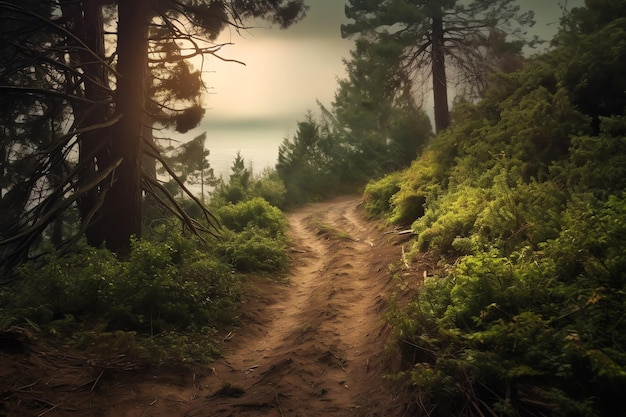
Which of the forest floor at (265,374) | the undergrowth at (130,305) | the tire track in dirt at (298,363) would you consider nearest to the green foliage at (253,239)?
the tire track in dirt at (298,363)

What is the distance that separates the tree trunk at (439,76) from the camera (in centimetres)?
2041

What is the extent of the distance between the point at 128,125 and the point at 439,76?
1599 centimetres

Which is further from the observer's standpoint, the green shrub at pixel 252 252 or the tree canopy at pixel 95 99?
the green shrub at pixel 252 252

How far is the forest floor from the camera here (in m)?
4.70

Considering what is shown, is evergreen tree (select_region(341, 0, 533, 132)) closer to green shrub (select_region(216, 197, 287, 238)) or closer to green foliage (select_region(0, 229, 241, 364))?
green shrub (select_region(216, 197, 287, 238))

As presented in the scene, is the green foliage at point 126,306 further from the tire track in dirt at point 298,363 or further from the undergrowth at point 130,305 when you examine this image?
the tire track in dirt at point 298,363

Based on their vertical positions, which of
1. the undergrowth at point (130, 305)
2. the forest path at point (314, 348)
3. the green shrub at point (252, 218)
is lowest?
the forest path at point (314, 348)

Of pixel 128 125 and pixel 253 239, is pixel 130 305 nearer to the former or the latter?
pixel 128 125

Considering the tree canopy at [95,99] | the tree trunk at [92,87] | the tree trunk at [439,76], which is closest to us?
the tree canopy at [95,99]

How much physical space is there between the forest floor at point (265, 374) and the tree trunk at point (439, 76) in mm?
14813

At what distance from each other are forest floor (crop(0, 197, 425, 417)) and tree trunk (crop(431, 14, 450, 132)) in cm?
1481

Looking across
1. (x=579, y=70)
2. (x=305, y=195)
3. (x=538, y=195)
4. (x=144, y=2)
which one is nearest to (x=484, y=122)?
(x=579, y=70)

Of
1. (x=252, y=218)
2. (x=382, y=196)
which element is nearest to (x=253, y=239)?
(x=252, y=218)

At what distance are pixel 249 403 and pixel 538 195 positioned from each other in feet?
19.1
